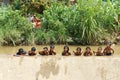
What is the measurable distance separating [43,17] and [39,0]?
4.12ft

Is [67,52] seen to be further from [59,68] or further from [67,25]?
[67,25]

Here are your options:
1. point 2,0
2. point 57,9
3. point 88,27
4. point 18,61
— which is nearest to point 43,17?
point 57,9

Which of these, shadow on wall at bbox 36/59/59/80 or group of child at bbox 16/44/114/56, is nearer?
shadow on wall at bbox 36/59/59/80

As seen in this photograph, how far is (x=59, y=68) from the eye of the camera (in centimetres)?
812

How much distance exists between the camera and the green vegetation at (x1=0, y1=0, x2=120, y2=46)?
1549 cm

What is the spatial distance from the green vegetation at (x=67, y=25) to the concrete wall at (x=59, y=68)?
723cm

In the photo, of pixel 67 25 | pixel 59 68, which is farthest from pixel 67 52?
pixel 67 25

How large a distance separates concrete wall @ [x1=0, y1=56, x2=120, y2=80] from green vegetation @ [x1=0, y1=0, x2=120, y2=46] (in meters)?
7.23

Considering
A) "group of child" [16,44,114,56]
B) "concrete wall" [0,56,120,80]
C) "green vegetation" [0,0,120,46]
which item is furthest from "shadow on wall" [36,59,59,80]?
"green vegetation" [0,0,120,46]

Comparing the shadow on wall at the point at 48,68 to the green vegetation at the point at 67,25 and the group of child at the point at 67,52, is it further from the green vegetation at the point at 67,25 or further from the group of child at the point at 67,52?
the green vegetation at the point at 67,25

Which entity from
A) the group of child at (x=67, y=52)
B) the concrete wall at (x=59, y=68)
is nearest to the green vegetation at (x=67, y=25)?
the group of child at (x=67, y=52)

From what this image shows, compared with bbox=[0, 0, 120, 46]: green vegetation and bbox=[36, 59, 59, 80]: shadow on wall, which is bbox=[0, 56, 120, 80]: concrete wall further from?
bbox=[0, 0, 120, 46]: green vegetation

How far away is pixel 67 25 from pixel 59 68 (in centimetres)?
813

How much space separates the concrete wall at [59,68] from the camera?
8.03m
